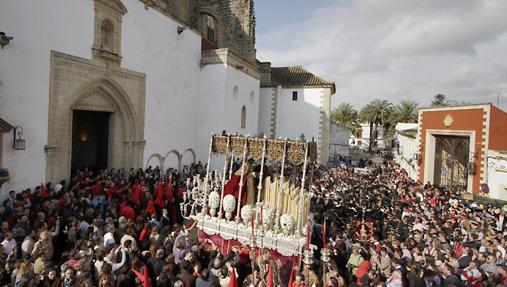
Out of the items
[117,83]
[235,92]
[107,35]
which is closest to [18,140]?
[117,83]

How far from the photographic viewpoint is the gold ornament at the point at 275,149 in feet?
26.9

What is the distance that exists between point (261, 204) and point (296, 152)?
5.16 feet

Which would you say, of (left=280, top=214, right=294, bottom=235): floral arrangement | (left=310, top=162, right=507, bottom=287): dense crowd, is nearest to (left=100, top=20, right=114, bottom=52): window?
(left=280, top=214, right=294, bottom=235): floral arrangement

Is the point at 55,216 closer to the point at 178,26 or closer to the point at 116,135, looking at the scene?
the point at 116,135

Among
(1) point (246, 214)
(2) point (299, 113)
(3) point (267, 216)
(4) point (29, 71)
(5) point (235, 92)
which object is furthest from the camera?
(2) point (299, 113)

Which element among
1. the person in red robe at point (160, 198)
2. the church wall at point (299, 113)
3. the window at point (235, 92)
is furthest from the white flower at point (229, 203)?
the church wall at point (299, 113)

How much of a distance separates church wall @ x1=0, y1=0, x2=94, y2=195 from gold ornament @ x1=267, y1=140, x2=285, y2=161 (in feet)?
25.4

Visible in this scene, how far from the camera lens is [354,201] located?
40.9ft

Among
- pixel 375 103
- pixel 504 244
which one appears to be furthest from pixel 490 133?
pixel 375 103

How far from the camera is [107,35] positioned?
509 inches

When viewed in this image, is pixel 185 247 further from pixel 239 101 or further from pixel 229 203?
pixel 239 101

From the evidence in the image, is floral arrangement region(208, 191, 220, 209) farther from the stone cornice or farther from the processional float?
the stone cornice

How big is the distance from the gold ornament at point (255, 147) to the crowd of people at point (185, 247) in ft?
8.23

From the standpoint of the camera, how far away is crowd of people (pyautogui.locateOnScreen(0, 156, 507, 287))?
5.29 m
